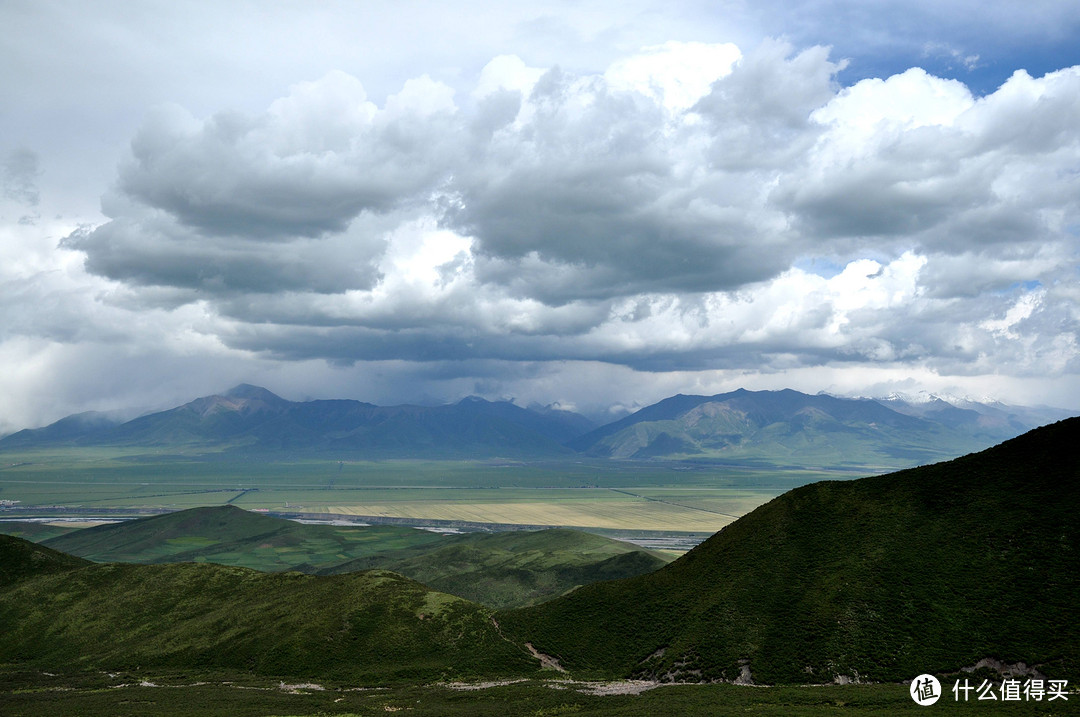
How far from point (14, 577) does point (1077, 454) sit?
Result: 22438cm

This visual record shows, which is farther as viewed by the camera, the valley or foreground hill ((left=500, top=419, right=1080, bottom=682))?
foreground hill ((left=500, top=419, right=1080, bottom=682))

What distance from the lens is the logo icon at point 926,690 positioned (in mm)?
57153

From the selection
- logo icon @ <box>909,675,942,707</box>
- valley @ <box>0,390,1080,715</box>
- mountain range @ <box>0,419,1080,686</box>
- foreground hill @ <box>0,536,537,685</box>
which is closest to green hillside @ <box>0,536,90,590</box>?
foreground hill @ <box>0,536,537,685</box>

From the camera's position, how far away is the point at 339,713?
66.5 m

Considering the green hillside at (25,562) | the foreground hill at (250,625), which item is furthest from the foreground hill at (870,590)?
the green hillside at (25,562)

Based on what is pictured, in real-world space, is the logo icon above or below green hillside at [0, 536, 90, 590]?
above

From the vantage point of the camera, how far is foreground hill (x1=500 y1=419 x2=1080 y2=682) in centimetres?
7162

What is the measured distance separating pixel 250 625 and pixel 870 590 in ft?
327

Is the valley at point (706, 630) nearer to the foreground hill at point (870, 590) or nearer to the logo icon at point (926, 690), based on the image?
the foreground hill at point (870, 590)

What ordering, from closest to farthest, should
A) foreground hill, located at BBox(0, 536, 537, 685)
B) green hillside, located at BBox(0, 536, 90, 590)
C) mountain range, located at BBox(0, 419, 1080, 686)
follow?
1. mountain range, located at BBox(0, 419, 1080, 686)
2. foreground hill, located at BBox(0, 536, 537, 685)
3. green hillside, located at BBox(0, 536, 90, 590)

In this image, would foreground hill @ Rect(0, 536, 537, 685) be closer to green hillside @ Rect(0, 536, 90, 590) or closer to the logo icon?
green hillside @ Rect(0, 536, 90, 590)

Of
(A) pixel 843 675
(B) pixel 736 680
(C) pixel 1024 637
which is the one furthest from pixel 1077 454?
(B) pixel 736 680

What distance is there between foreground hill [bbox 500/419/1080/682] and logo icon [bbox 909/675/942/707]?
3.26 m

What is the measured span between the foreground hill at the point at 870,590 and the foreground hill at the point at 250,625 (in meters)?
12.1
